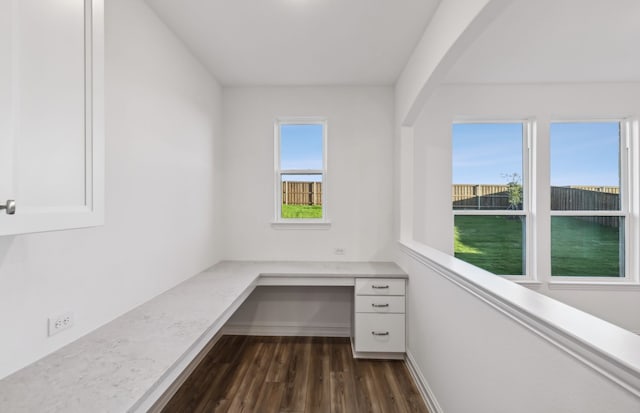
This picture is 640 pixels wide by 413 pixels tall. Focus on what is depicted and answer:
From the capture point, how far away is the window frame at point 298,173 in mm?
3455

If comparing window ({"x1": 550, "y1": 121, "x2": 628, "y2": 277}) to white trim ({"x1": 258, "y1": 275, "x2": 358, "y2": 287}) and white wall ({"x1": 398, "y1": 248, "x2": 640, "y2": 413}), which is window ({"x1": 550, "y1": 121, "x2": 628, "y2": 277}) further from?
white trim ({"x1": 258, "y1": 275, "x2": 358, "y2": 287})

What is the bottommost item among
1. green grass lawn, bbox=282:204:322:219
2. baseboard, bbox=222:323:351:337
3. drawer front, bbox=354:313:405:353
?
baseboard, bbox=222:323:351:337

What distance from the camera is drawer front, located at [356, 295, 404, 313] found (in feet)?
9.14

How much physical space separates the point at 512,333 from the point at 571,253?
2.98m

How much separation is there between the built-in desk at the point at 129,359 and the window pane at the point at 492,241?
2.45 meters

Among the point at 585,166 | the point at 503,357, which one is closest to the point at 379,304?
the point at 503,357

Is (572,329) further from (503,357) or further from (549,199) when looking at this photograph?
(549,199)

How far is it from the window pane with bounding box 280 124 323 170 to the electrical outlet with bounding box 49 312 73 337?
2.44 m

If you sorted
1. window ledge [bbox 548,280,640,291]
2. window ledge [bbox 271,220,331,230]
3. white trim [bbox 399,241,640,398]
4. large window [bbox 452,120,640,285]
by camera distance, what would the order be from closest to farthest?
1. white trim [bbox 399,241,640,398]
2. window ledge [bbox 548,280,640,291]
3. large window [bbox 452,120,640,285]
4. window ledge [bbox 271,220,331,230]

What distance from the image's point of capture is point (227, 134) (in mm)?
3486

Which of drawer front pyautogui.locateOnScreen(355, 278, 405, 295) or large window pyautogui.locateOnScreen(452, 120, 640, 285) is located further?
large window pyautogui.locateOnScreen(452, 120, 640, 285)

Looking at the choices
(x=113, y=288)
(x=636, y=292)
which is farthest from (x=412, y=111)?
(x=636, y=292)

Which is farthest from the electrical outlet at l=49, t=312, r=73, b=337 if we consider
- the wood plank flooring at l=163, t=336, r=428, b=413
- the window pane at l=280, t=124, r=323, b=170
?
the window pane at l=280, t=124, r=323, b=170

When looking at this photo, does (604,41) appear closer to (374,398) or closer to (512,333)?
(512,333)
